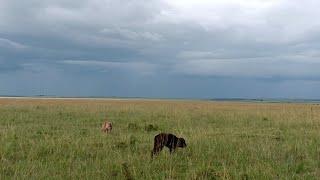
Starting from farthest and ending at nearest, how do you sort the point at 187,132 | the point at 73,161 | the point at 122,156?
1. the point at 187,132
2. the point at 122,156
3. the point at 73,161

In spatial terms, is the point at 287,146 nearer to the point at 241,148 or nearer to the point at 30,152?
the point at 241,148

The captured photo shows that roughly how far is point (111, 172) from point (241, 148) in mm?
4511

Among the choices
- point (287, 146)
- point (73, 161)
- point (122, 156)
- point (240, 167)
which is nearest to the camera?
point (240, 167)

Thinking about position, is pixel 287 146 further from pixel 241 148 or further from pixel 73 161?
pixel 73 161

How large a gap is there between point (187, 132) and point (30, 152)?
6829mm

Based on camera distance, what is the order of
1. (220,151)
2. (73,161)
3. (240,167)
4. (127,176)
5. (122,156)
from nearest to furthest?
(127,176)
(240,167)
(73,161)
(122,156)
(220,151)

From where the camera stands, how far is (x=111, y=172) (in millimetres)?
9359

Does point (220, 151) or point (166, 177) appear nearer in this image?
point (166, 177)

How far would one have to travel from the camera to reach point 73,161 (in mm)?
10609

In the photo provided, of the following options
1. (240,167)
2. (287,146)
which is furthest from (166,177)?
(287,146)

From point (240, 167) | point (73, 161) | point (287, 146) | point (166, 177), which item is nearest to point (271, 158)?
point (240, 167)

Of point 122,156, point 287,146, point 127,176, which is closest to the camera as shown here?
point 127,176

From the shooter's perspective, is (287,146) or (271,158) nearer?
(271,158)

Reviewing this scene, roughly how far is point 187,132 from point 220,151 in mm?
4787
